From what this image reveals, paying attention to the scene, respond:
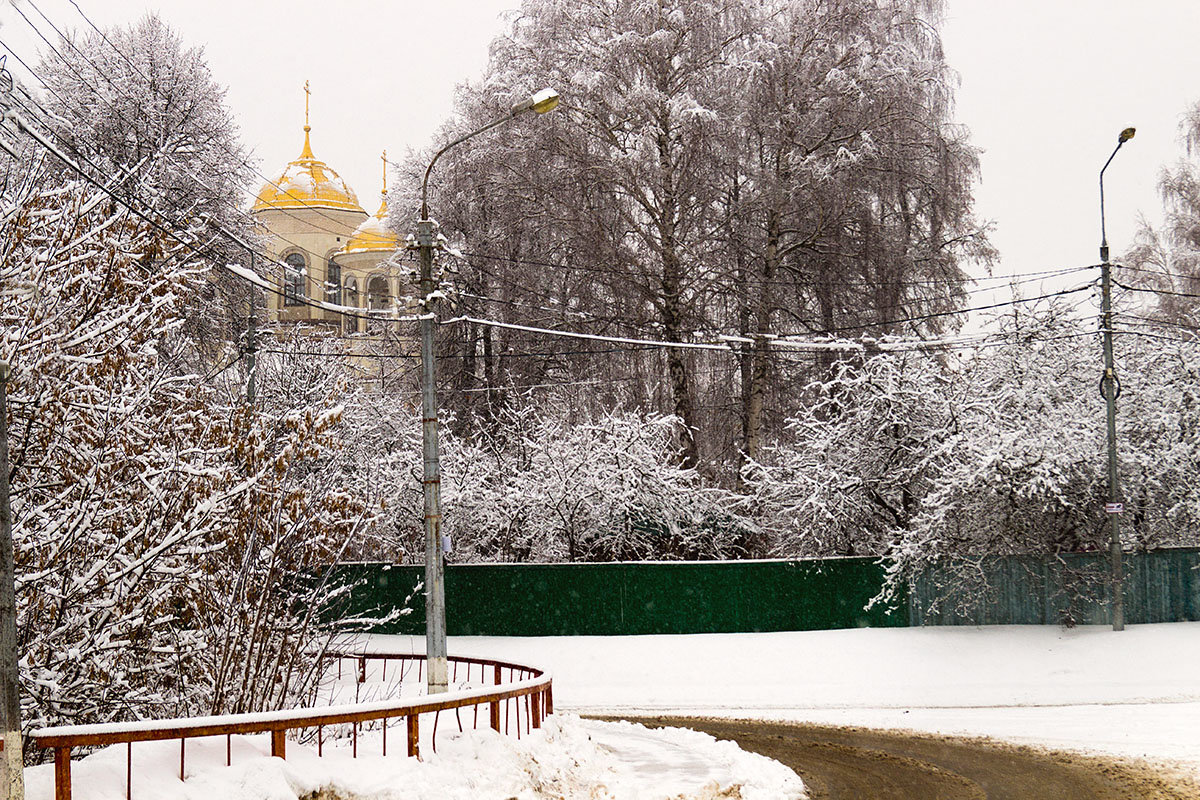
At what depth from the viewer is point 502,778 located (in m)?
10.7

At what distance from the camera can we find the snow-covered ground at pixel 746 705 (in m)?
9.25

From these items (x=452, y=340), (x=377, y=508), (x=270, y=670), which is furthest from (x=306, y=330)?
(x=270, y=670)

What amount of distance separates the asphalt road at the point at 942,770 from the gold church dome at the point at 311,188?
6089cm

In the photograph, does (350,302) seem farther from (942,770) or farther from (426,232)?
(942,770)

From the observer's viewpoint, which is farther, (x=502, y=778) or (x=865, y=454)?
(x=865, y=454)

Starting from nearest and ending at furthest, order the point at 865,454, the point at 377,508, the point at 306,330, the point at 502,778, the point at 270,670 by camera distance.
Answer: the point at 502,778 → the point at 270,670 → the point at 377,508 → the point at 865,454 → the point at 306,330

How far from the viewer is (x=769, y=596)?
26984 millimetres

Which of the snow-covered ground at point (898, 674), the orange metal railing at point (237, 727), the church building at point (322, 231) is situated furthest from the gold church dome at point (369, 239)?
the orange metal railing at point (237, 727)

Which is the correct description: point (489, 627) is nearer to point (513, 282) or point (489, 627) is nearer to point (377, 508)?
point (513, 282)

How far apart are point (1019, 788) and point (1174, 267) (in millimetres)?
38618

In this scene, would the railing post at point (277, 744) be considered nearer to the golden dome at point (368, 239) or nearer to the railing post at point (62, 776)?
the railing post at point (62, 776)

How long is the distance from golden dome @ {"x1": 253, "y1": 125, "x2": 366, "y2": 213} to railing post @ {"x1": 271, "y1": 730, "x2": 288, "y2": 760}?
66151mm

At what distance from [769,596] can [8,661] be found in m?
21.1

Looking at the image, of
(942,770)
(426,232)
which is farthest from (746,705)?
(426,232)
